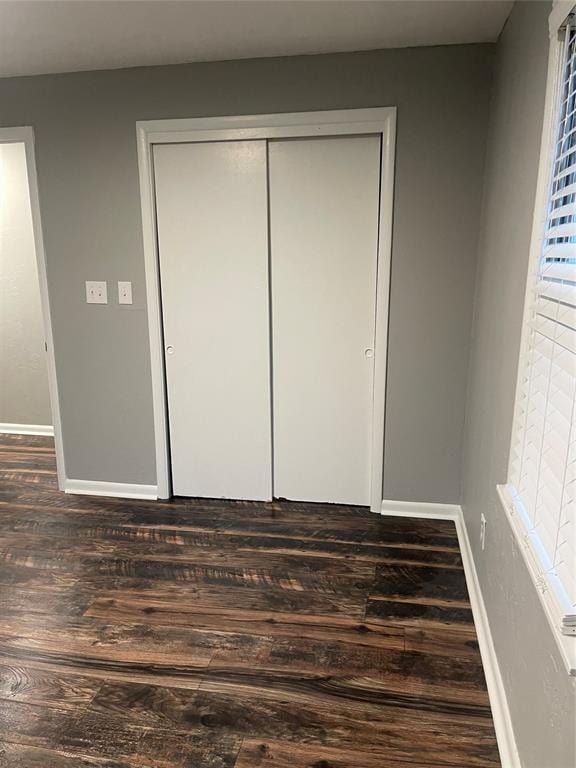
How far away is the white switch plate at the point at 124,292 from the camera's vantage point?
2992 millimetres

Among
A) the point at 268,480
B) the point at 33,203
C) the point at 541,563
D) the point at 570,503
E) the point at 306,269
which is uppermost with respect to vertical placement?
the point at 33,203

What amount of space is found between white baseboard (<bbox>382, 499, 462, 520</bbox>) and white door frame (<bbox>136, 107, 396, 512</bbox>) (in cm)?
6

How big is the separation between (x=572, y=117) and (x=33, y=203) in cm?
269

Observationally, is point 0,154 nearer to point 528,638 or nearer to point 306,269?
point 306,269

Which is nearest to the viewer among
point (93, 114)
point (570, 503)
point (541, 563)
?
point (570, 503)

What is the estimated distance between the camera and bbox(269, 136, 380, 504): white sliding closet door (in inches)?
107

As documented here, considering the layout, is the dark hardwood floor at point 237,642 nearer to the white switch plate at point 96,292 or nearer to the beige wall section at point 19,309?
the white switch plate at point 96,292

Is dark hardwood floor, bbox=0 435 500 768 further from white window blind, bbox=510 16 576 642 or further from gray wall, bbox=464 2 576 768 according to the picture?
white window blind, bbox=510 16 576 642

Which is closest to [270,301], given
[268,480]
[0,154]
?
[268,480]

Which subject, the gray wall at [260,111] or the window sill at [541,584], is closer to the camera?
the window sill at [541,584]

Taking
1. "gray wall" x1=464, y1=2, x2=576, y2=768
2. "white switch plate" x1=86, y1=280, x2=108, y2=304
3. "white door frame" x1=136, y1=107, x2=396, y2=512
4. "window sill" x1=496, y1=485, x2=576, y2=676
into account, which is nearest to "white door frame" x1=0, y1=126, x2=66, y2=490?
"white switch plate" x1=86, y1=280, x2=108, y2=304

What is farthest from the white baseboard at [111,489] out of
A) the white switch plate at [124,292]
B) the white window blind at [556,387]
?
the white window blind at [556,387]

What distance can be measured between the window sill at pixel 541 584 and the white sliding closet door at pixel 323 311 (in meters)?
1.34

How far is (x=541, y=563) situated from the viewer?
1249mm
